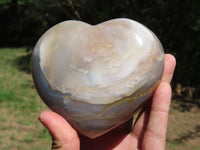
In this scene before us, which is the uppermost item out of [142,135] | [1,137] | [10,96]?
[142,135]

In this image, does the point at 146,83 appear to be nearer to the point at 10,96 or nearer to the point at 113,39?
the point at 113,39

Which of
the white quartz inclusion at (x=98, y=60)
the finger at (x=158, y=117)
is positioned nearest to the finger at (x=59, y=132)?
the white quartz inclusion at (x=98, y=60)

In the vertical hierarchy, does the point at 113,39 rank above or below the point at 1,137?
above

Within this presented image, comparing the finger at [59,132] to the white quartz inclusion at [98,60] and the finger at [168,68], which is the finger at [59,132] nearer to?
the white quartz inclusion at [98,60]

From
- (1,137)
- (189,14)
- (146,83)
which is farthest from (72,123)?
(189,14)

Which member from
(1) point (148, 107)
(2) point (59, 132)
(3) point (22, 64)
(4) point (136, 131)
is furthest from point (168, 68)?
(3) point (22, 64)

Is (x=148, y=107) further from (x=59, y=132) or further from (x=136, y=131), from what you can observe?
(x=59, y=132)

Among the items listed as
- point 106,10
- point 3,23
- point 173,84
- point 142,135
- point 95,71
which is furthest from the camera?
point 3,23
